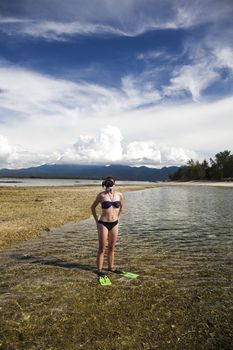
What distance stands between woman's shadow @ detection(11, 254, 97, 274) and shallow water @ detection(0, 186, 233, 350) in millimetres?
45

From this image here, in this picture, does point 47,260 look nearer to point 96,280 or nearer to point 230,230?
point 96,280

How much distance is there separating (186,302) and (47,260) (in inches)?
297

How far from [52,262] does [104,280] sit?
384cm

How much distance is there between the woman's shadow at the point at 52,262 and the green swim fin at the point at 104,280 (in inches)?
39.5

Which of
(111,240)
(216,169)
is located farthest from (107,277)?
(216,169)

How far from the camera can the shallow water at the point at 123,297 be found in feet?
25.0

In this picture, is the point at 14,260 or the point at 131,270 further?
the point at 14,260

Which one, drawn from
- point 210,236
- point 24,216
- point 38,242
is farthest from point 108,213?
point 24,216

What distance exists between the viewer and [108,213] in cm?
1198

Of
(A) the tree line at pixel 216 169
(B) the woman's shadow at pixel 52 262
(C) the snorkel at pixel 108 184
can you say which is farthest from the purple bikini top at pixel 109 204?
(A) the tree line at pixel 216 169

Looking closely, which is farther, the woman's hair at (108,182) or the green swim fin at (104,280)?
the woman's hair at (108,182)

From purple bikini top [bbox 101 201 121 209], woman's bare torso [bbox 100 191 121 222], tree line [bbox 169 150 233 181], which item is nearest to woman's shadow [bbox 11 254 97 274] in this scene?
woman's bare torso [bbox 100 191 121 222]

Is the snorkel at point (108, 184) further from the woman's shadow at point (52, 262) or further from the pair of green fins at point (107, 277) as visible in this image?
the woman's shadow at point (52, 262)

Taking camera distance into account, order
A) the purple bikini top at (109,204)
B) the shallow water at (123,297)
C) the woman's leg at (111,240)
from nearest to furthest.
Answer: the shallow water at (123,297) < the purple bikini top at (109,204) < the woman's leg at (111,240)
